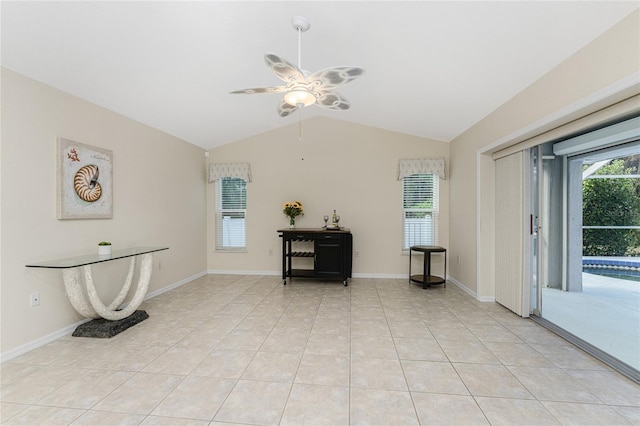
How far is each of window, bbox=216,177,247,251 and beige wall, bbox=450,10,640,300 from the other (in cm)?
387

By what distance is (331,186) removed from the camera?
5.40 meters

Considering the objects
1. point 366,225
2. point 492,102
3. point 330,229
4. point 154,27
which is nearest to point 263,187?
point 330,229

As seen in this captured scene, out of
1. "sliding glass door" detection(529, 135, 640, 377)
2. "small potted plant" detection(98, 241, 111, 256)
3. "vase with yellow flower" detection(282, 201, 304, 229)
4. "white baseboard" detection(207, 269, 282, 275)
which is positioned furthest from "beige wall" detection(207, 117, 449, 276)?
"small potted plant" detection(98, 241, 111, 256)

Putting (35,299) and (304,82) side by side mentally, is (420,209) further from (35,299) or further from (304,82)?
(35,299)

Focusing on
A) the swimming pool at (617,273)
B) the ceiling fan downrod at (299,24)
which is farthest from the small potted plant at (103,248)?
the swimming pool at (617,273)

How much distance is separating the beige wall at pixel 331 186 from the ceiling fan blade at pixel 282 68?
3.31 metres

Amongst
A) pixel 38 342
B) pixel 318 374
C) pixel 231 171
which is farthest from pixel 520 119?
pixel 38 342

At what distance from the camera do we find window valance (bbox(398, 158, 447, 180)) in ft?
16.6

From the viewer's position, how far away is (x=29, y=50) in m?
2.28

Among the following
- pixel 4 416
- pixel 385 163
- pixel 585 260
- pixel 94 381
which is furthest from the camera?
pixel 385 163

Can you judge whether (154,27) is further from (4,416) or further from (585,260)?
(585,260)

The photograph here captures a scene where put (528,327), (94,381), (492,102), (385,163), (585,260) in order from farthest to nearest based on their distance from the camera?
(385,163) → (585,260) → (492,102) → (528,327) → (94,381)

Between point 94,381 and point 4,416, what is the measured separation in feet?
1.46

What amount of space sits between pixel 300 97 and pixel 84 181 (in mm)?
2583
